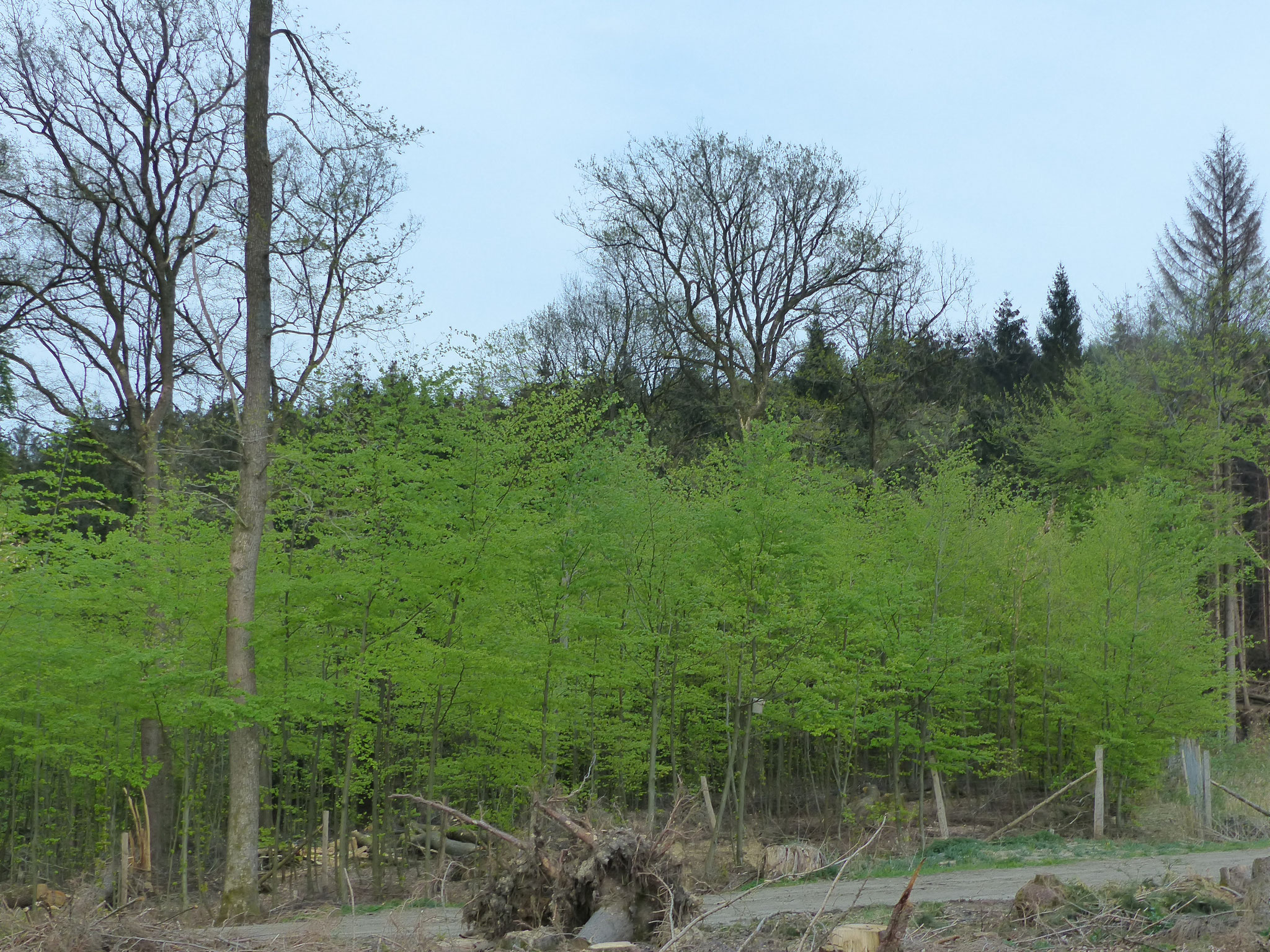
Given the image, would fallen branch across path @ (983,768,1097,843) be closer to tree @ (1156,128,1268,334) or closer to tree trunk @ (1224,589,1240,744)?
tree trunk @ (1224,589,1240,744)

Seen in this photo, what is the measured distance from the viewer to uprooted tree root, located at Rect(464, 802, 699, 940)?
7.89 meters

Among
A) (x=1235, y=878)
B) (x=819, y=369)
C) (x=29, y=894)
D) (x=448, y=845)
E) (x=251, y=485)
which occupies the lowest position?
(x=448, y=845)

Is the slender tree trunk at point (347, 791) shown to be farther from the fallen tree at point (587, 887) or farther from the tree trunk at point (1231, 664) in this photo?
the tree trunk at point (1231, 664)

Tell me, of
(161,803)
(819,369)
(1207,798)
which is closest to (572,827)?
(161,803)

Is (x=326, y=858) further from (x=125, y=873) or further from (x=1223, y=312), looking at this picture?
(x=1223, y=312)

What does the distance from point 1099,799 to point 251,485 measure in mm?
15128

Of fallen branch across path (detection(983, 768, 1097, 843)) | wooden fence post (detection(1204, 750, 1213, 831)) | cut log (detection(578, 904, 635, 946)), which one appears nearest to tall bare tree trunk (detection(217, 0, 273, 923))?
cut log (detection(578, 904, 635, 946))

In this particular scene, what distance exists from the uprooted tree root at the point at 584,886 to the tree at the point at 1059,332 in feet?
123

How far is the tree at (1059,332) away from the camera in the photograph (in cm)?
4194

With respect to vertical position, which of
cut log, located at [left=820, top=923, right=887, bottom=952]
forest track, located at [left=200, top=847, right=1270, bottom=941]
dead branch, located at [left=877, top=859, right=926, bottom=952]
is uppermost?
dead branch, located at [left=877, top=859, right=926, bottom=952]

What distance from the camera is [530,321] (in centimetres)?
3509

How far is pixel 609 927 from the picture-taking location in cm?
772

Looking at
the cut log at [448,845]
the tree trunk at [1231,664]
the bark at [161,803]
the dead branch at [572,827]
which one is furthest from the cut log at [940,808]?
the bark at [161,803]

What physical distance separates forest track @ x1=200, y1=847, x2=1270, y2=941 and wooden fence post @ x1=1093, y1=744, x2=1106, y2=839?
9.69 feet
